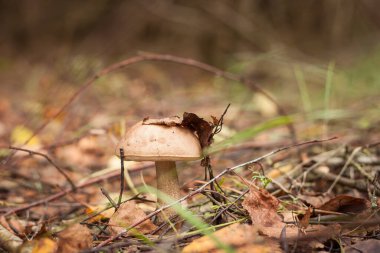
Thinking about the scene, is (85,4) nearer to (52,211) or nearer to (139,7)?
(139,7)

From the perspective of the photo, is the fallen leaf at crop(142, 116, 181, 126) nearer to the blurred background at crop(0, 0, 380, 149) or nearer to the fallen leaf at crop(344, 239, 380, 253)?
the fallen leaf at crop(344, 239, 380, 253)

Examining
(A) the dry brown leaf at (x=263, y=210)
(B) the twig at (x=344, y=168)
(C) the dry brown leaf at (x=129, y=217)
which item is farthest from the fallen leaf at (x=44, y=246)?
(B) the twig at (x=344, y=168)

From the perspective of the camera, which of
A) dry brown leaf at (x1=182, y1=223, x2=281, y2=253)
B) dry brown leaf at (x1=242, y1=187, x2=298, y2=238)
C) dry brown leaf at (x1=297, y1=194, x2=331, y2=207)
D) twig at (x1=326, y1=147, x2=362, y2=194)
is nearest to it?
dry brown leaf at (x1=182, y1=223, x2=281, y2=253)

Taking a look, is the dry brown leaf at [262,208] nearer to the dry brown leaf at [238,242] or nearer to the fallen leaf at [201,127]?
the dry brown leaf at [238,242]

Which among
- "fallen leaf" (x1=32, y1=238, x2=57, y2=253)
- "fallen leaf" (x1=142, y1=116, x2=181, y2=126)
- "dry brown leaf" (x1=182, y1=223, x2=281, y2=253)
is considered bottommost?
"dry brown leaf" (x1=182, y1=223, x2=281, y2=253)

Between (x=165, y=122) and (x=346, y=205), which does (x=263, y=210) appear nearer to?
(x=346, y=205)

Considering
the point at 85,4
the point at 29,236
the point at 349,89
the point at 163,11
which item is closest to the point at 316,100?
the point at 349,89

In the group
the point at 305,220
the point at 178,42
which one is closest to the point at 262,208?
the point at 305,220

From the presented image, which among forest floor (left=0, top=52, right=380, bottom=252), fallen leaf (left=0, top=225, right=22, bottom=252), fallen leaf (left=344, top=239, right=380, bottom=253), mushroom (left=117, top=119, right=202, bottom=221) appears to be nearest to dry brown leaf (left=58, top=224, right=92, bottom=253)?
forest floor (left=0, top=52, right=380, bottom=252)
